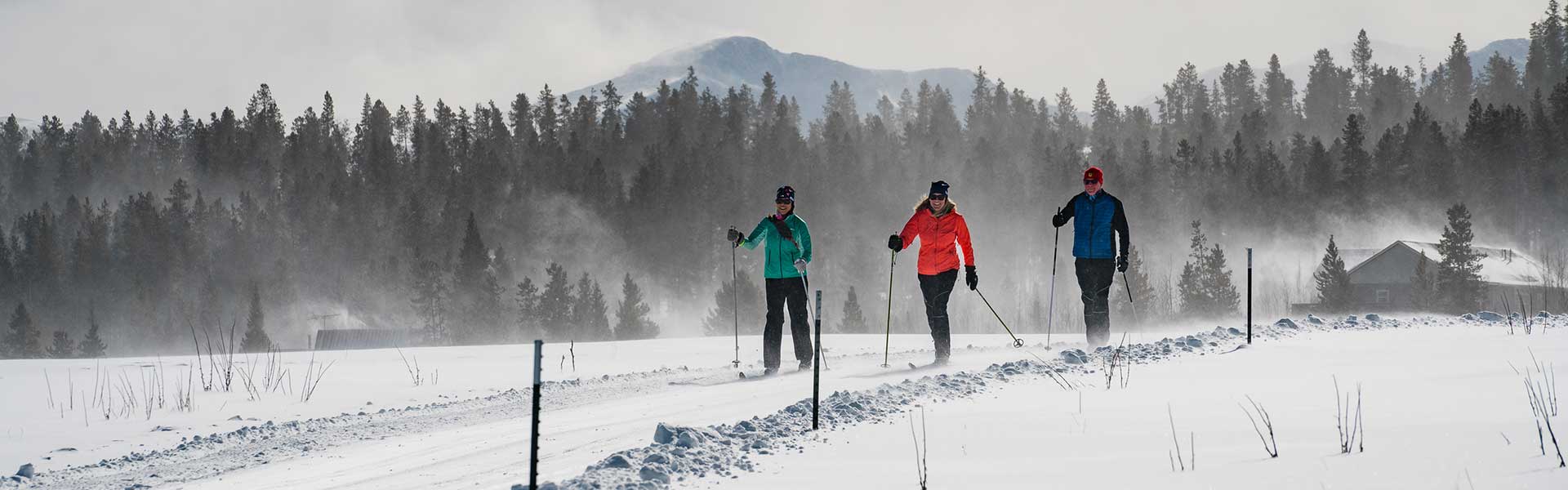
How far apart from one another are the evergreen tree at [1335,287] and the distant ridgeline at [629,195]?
1062 inches

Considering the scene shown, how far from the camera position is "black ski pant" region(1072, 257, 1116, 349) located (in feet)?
36.0

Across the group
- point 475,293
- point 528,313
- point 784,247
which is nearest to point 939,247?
point 784,247

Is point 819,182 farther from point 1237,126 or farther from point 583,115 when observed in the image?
point 1237,126

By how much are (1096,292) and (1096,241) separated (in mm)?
578

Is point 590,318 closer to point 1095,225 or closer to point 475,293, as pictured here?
point 475,293

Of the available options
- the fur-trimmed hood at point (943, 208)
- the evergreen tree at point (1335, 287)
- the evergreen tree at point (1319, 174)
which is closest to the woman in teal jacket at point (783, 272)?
the fur-trimmed hood at point (943, 208)

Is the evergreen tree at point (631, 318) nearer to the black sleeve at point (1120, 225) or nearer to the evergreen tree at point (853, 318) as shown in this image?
the evergreen tree at point (853, 318)

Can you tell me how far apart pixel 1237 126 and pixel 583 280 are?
76959mm

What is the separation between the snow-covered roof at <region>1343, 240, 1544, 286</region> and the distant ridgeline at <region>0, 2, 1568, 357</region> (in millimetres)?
26682

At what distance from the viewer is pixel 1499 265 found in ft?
176

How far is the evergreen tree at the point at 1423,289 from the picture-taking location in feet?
Answer: 166

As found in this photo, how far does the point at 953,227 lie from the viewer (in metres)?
10.4

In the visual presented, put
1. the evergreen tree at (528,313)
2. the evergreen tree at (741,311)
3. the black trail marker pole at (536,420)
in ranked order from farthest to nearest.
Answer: the evergreen tree at (528,313), the evergreen tree at (741,311), the black trail marker pole at (536,420)

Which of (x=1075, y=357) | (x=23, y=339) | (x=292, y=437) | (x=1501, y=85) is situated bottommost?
(x=23, y=339)
